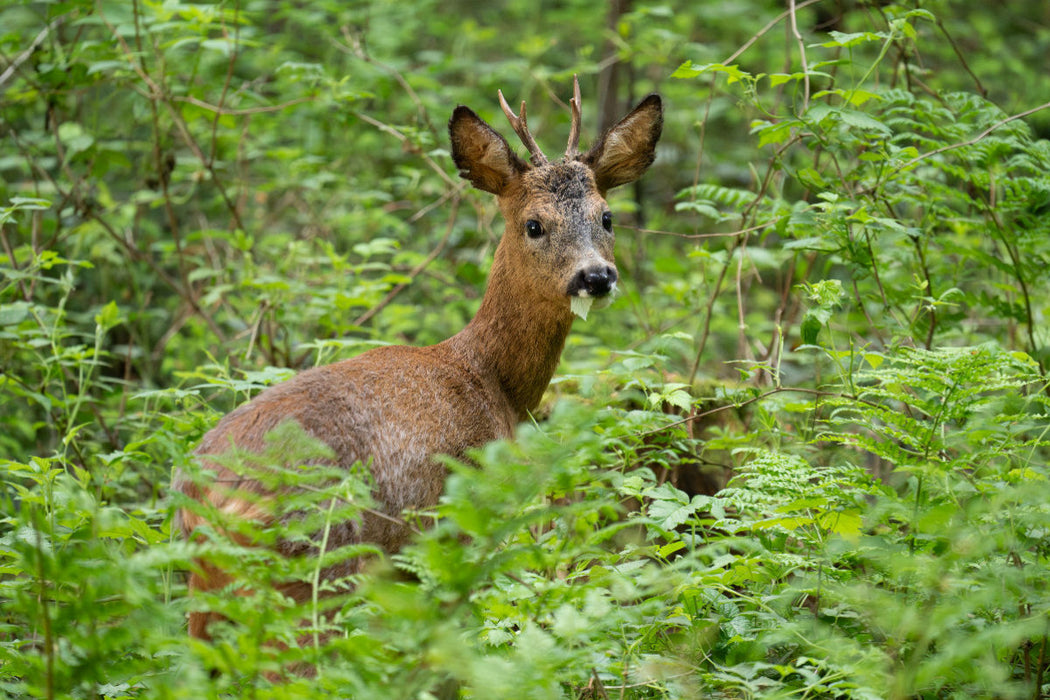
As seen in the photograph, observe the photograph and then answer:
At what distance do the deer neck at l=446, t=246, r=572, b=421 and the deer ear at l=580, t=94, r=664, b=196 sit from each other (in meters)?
0.81

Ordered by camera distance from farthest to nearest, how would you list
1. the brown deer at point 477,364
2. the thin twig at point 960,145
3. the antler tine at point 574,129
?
the antler tine at point 574,129, the thin twig at point 960,145, the brown deer at point 477,364

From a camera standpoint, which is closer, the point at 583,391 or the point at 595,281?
the point at 583,391

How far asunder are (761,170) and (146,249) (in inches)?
251

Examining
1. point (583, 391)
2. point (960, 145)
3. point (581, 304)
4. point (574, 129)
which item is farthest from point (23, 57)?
point (960, 145)

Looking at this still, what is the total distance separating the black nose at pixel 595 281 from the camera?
4645 millimetres

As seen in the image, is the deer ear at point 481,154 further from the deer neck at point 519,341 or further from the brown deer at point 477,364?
the deer neck at point 519,341

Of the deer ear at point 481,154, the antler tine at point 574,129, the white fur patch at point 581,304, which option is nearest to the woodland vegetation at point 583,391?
the white fur patch at point 581,304

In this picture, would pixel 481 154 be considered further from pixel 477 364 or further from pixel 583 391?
pixel 583 391

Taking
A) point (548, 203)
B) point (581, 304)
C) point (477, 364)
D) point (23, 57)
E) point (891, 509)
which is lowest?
point (477, 364)

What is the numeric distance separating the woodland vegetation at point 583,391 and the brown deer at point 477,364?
0.62 feet

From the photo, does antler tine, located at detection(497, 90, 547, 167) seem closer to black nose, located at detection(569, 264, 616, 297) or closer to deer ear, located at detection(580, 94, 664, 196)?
deer ear, located at detection(580, 94, 664, 196)

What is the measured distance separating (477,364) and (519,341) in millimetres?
246

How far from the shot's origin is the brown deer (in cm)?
384

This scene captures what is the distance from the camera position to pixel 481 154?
5.11 meters
